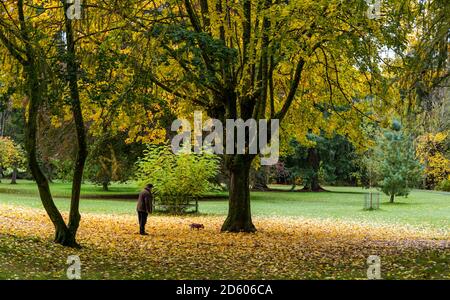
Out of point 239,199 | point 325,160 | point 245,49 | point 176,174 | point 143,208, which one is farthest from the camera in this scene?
point 325,160

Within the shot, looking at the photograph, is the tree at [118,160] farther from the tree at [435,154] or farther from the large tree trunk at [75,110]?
the tree at [435,154]

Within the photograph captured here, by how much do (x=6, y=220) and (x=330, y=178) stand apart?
39.4m

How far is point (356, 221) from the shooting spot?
24172 mm

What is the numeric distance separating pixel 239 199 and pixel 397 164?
734 inches

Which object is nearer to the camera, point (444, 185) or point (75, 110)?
point (75, 110)

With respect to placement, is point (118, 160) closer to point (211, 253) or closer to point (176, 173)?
point (176, 173)

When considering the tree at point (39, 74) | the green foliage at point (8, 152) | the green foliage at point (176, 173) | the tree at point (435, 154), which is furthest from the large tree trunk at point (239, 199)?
the tree at point (435, 154)

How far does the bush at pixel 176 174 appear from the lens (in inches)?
1009

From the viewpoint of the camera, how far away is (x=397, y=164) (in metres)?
34.3

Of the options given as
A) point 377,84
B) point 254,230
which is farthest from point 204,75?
point 254,230

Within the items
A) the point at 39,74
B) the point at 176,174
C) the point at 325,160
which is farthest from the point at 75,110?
the point at 325,160

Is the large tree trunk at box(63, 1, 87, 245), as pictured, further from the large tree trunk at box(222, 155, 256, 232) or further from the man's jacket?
the large tree trunk at box(222, 155, 256, 232)

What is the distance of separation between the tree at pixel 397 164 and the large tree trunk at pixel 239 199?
1797cm

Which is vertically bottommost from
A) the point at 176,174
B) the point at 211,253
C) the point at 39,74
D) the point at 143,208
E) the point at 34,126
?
the point at 211,253
